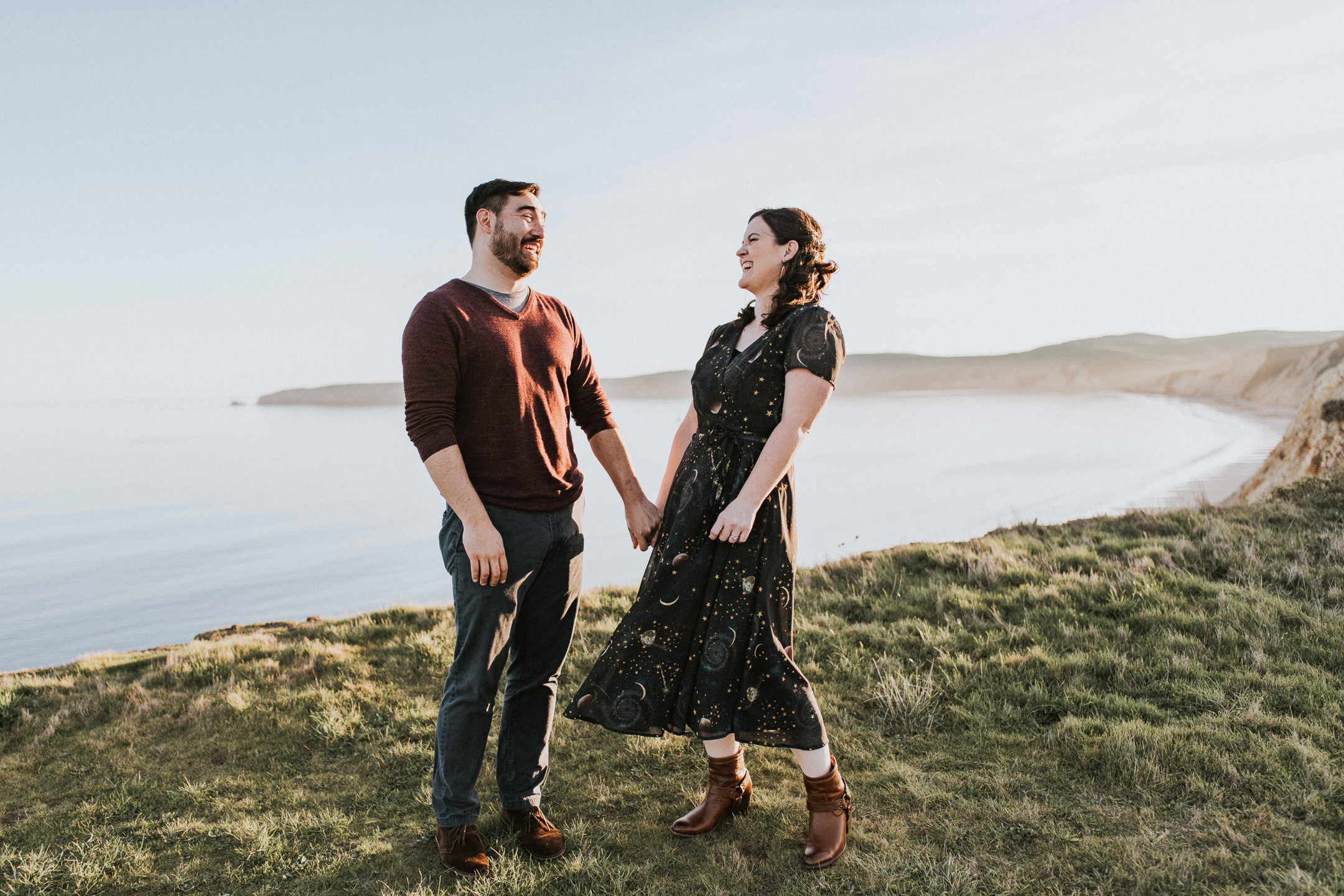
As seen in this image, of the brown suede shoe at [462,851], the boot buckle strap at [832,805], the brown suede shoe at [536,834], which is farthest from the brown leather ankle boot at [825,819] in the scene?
the brown suede shoe at [462,851]

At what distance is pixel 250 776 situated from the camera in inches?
146

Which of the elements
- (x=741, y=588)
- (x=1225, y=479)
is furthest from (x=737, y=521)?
(x=1225, y=479)

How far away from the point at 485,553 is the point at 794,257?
4.97ft

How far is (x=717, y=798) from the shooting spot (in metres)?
3.09

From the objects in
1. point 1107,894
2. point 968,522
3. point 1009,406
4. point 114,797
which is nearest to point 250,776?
point 114,797

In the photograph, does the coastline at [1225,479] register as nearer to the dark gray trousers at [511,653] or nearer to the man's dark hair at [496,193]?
the dark gray trousers at [511,653]

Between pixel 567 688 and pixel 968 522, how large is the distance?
1222cm

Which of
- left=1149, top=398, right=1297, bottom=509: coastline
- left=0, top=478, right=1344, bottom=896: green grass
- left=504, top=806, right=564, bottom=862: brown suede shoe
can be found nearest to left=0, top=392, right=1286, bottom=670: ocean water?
left=1149, top=398, right=1297, bottom=509: coastline

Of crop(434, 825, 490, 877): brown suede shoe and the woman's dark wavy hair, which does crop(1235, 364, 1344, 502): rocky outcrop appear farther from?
crop(434, 825, 490, 877): brown suede shoe

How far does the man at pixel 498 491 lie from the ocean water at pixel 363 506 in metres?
4.05

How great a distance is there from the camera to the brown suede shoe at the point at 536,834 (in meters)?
2.94

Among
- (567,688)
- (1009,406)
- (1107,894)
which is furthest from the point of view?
(1009,406)

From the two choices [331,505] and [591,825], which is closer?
[591,825]

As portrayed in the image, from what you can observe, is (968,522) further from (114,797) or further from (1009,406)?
(1009,406)
